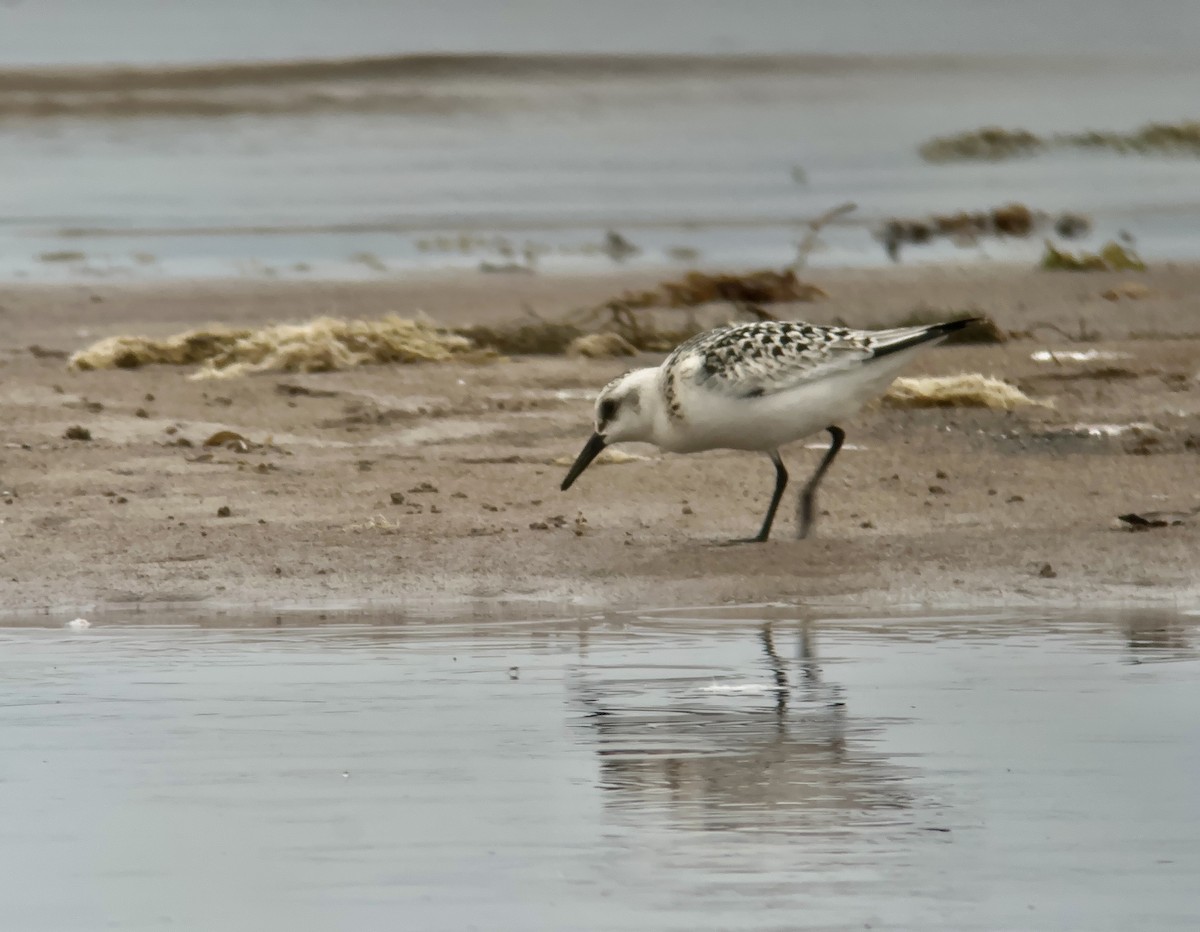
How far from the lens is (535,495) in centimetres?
1132

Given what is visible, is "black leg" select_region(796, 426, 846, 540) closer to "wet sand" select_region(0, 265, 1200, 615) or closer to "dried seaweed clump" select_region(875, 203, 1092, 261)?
"wet sand" select_region(0, 265, 1200, 615)

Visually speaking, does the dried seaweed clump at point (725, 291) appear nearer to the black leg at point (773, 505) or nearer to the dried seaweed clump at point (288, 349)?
the dried seaweed clump at point (288, 349)

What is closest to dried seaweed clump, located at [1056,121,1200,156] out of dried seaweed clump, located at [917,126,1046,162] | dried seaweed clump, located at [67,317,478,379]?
dried seaweed clump, located at [917,126,1046,162]

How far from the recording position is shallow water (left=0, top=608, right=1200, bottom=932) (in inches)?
198

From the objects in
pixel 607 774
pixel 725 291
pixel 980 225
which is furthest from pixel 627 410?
pixel 980 225

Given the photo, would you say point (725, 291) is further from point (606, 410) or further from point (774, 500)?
point (774, 500)

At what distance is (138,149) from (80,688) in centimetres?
2998

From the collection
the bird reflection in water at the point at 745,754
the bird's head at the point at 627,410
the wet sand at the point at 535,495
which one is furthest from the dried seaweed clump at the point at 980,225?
the bird reflection in water at the point at 745,754

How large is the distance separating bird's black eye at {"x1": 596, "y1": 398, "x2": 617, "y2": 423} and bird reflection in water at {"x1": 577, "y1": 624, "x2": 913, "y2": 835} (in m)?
2.82

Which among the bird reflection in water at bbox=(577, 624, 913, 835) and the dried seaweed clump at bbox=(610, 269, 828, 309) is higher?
the bird reflection in water at bbox=(577, 624, 913, 835)

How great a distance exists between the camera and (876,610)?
9.00 meters

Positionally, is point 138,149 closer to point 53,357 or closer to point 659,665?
point 53,357

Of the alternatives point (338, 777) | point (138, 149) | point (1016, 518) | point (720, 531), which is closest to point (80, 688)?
point (338, 777)

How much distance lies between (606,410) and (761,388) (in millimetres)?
743
